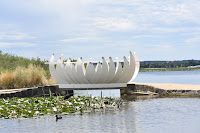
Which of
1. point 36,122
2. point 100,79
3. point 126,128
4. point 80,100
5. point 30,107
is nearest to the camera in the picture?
point 126,128

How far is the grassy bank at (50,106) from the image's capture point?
38.5 ft

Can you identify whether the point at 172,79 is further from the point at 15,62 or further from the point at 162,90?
the point at 162,90

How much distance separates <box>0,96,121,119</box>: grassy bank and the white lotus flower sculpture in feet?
11.6

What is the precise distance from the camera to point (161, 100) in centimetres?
1469

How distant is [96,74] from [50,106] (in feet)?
17.4

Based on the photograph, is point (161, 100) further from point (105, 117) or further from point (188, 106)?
point (105, 117)

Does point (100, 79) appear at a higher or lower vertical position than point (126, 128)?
higher

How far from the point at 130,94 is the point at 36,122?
8600 mm

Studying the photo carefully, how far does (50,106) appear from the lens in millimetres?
12734

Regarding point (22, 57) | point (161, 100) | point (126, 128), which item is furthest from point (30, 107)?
point (22, 57)

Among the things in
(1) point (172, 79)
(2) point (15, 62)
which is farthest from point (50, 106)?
(1) point (172, 79)

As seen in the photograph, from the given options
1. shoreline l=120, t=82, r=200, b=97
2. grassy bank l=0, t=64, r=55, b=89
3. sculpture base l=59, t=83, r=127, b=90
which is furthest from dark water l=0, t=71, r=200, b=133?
grassy bank l=0, t=64, r=55, b=89

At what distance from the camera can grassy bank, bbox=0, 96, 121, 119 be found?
38.5 feet

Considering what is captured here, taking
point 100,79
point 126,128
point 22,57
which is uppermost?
point 22,57
